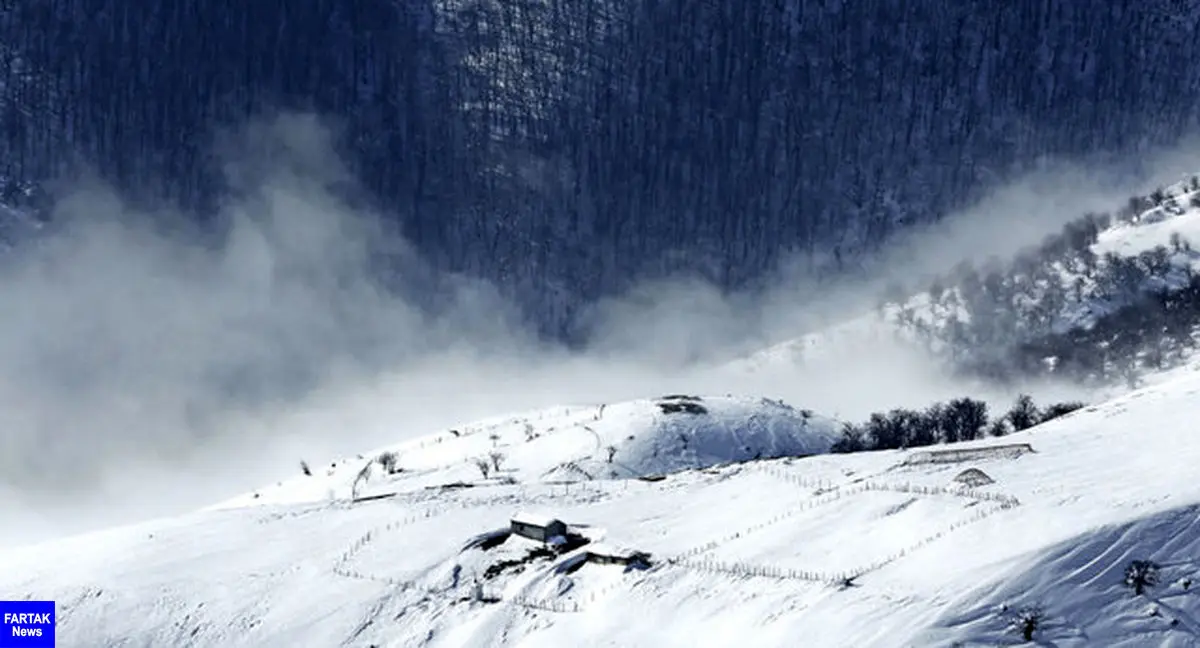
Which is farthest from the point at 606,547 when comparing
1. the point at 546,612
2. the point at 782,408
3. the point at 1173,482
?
the point at 782,408

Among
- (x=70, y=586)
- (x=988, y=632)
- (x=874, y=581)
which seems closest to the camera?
(x=988, y=632)

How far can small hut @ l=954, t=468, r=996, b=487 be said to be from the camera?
318ft

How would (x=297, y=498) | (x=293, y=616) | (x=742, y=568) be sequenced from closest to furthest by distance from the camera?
(x=742, y=568) → (x=293, y=616) → (x=297, y=498)

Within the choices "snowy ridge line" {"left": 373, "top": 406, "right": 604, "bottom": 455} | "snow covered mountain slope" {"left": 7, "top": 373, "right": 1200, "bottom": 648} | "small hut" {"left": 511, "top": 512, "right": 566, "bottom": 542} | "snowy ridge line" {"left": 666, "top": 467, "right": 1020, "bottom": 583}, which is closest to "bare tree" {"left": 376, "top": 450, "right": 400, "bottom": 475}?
"snowy ridge line" {"left": 373, "top": 406, "right": 604, "bottom": 455}

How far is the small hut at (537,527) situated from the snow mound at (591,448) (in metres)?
49.7

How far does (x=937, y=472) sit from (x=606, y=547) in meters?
24.3

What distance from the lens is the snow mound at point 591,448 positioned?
16062cm

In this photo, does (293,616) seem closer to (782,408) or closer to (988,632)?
(988,632)

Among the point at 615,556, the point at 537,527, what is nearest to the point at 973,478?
the point at 615,556

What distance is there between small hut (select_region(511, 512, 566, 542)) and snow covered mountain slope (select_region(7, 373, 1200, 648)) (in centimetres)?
133

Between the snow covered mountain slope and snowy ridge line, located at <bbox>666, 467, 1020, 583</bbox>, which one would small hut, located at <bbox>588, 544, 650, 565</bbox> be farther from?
snowy ridge line, located at <bbox>666, 467, 1020, 583</bbox>

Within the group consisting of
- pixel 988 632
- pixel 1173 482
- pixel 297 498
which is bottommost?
pixel 988 632

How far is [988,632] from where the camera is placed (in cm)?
7462

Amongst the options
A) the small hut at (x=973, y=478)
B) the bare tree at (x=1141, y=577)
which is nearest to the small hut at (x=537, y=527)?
the small hut at (x=973, y=478)
